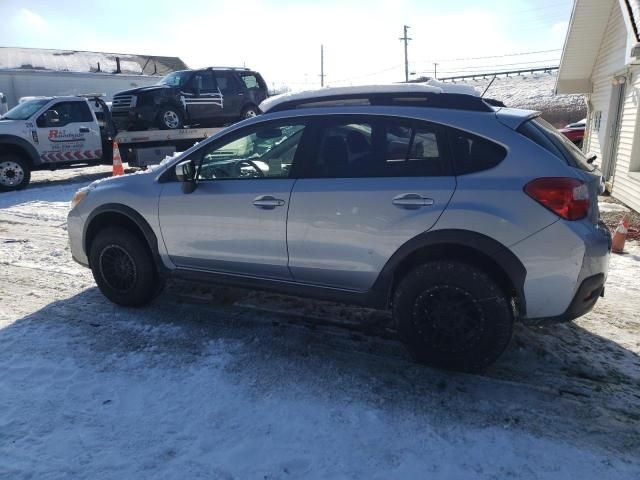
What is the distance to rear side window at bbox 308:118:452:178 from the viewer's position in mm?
3252

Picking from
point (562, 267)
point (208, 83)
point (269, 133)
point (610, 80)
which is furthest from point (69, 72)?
point (562, 267)

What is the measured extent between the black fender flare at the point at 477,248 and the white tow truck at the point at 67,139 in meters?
11.2

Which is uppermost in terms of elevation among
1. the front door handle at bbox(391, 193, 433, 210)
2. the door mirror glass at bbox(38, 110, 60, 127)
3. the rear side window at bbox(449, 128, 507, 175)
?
the door mirror glass at bbox(38, 110, 60, 127)

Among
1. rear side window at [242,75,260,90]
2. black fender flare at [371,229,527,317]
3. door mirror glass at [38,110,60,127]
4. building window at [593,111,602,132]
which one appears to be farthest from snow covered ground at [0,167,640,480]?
rear side window at [242,75,260,90]

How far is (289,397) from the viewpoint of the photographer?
310cm

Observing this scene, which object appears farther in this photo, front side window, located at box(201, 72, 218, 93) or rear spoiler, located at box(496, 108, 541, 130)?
front side window, located at box(201, 72, 218, 93)

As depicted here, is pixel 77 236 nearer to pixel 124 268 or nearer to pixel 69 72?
pixel 124 268

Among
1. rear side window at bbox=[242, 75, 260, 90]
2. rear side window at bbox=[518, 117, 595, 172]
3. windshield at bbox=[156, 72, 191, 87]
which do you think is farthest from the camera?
rear side window at bbox=[242, 75, 260, 90]

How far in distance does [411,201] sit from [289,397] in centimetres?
152

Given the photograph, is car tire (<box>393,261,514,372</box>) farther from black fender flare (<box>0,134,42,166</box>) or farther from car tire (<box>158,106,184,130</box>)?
car tire (<box>158,106,184,130</box>)

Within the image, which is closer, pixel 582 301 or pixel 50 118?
pixel 582 301

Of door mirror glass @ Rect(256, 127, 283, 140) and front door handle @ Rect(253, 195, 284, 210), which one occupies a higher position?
door mirror glass @ Rect(256, 127, 283, 140)

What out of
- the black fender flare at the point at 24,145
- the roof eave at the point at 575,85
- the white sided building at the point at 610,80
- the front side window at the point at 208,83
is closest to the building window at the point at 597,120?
the white sided building at the point at 610,80

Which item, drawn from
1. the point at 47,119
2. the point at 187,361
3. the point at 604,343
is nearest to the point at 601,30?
the point at 604,343
